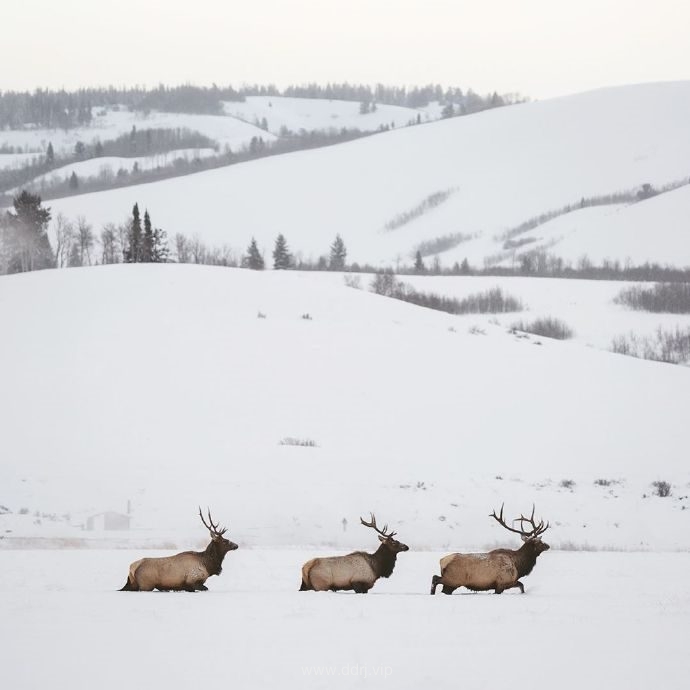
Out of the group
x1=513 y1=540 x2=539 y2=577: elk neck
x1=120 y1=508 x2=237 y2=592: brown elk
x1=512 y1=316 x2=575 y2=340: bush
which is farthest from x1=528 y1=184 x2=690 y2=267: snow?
x1=120 y1=508 x2=237 y2=592: brown elk

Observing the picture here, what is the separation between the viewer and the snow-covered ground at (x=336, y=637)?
777 centimetres

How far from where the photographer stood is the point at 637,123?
155750 mm

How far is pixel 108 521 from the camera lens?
2006 cm

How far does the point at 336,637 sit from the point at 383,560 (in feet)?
9.92

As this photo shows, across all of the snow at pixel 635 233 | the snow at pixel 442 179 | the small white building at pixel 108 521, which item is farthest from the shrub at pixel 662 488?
the snow at pixel 442 179

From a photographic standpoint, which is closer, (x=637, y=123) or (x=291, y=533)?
(x=291, y=533)

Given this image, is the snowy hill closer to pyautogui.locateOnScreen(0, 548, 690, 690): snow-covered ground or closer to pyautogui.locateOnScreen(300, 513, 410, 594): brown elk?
pyautogui.locateOnScreen(300, 513, 410, 594): brown elk

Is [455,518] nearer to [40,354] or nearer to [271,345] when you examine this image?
[271,345]

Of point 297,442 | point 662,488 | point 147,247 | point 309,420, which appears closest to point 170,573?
point 297,442

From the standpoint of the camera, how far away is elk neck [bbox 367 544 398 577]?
462 inches

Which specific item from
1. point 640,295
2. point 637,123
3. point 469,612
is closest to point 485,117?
point 637,123

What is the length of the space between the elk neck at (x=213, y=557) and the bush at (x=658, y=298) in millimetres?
63725

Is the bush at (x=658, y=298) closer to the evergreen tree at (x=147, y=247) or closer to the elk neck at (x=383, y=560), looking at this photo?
the evergreen tree at (x=147, y=247)

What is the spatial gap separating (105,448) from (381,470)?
25.9 ft
